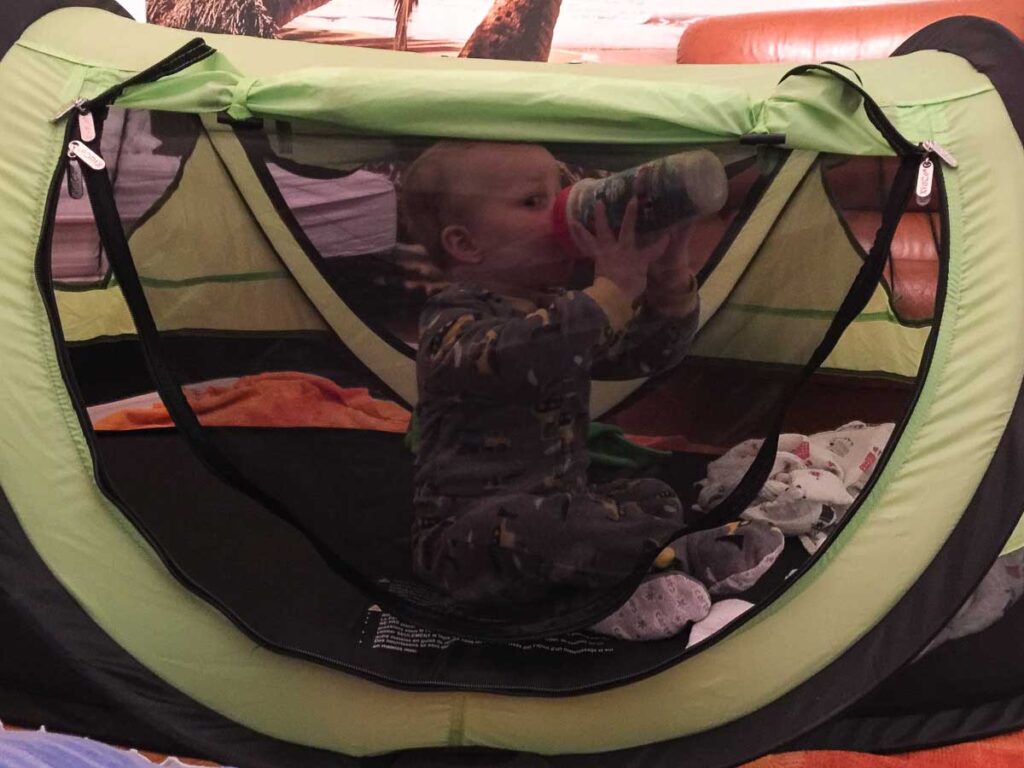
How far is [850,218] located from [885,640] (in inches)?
16.3

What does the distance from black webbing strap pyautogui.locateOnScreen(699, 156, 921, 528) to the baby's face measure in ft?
0.91

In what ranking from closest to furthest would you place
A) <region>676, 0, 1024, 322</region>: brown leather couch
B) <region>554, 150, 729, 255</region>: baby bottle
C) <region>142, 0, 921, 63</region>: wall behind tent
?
<region>554, 150, 729, 255</region>: baby bottle < <region>676, 0, 1024, 322</region>: brown leather couch < <region>142, 0, 921, 63</region>: wall behind tent

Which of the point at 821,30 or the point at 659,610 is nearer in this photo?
the point at 659,610

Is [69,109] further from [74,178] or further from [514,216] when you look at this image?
[514,216]

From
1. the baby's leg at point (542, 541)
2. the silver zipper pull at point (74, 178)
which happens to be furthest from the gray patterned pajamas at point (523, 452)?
the silver zipper pull at point (74, 178)

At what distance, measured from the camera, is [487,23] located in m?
2.21

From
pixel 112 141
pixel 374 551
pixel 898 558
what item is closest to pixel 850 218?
pixel 898 558

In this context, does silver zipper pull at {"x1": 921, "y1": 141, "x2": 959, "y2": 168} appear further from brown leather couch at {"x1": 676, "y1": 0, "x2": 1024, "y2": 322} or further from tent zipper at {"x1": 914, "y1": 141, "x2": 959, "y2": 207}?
brown leather couch at {"x1": 676, "y1": 0, "x2": 1024, "y2": 322}

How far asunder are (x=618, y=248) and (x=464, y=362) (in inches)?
6.9

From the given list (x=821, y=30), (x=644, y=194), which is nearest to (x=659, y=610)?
(x=644, y=194)

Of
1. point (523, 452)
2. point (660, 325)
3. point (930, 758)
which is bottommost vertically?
point (930, 758)

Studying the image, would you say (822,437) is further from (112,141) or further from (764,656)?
(112,141)

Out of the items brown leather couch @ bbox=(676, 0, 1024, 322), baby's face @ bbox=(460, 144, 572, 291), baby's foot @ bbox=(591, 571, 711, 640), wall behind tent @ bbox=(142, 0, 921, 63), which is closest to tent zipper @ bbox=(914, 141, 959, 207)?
baby's face @ bbox=(460, 144, 572, 291)

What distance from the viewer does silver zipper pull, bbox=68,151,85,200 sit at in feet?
2.64
